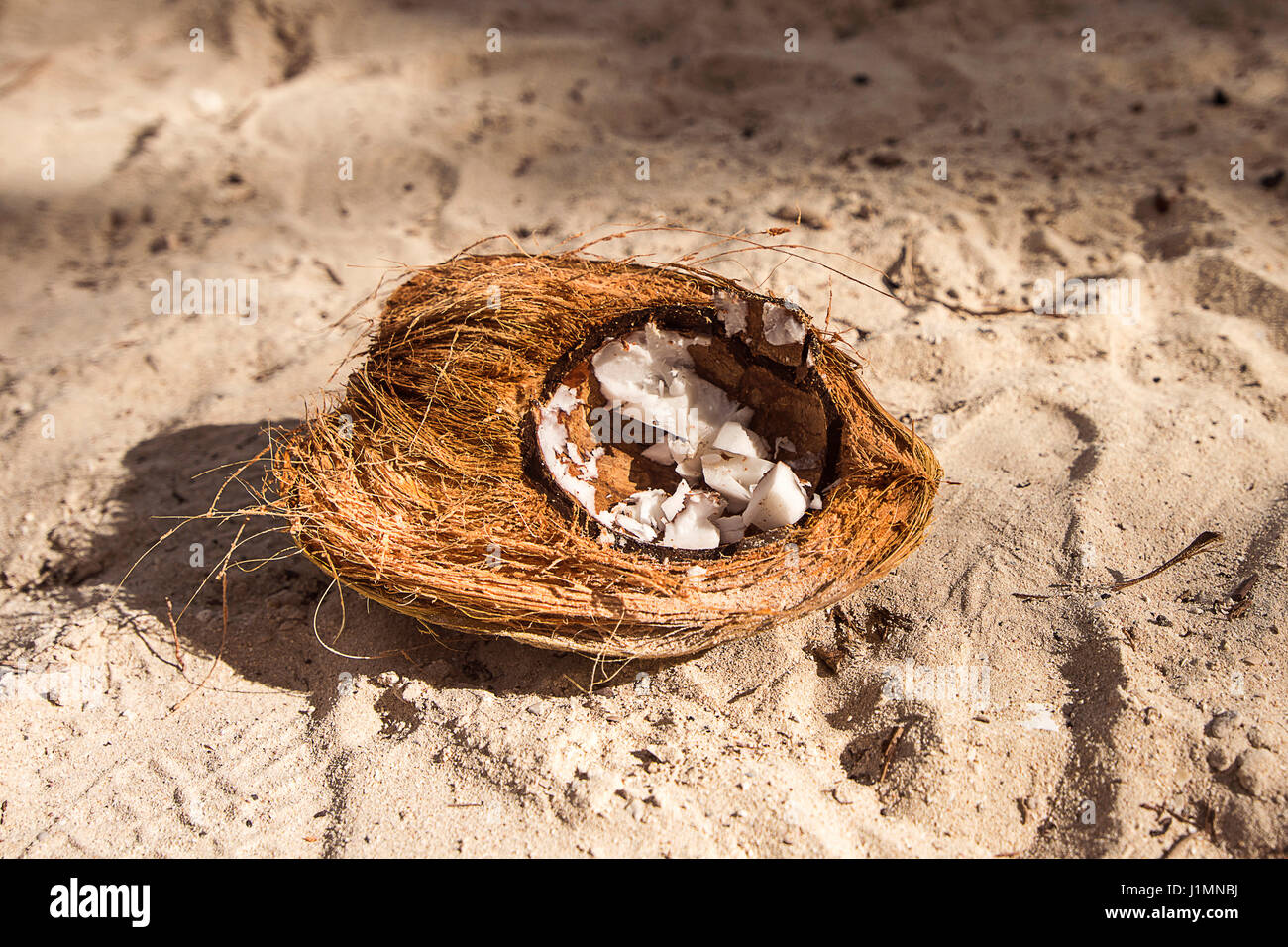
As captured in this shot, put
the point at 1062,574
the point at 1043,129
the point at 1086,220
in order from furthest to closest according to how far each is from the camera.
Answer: the point at 1043,129
the point at 1086,220
the point at 1062,574

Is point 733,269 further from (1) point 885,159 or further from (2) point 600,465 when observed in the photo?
(2) point 600,465

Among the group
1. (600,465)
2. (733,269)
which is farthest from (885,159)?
(600,465)

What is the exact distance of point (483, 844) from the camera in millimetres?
1869

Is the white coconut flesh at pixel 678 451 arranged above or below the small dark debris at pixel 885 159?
below

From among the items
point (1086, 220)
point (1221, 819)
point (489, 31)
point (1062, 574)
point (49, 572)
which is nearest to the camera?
point (1221, 819)

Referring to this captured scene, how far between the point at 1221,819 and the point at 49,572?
322cm

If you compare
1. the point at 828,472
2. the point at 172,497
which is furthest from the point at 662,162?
the point at 172,497

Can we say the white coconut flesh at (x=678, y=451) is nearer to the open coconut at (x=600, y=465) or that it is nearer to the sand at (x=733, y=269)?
the open coconut at (x=600, y=465)

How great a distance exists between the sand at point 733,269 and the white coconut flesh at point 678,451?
368 millimetres

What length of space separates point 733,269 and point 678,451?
119cm

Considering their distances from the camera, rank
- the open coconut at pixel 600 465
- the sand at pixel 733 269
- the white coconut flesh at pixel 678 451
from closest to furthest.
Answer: the sand at pixel 733 269 → the open coconut at pixel 600 465 → the white coconut flesh at pixel 678 451

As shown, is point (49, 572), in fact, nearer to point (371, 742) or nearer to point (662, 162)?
point (371, 742)

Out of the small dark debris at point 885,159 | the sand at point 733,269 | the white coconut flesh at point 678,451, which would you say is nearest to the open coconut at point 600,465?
the white coconut flesh at point 678,451

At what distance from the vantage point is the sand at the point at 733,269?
1.93m
